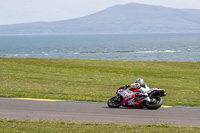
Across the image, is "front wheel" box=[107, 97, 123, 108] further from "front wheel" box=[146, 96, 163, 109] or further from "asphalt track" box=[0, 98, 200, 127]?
"front wheel" box=[146, 96, 163, 109]

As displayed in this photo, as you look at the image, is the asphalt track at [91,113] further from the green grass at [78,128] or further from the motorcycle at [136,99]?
the green grass at [78,128]

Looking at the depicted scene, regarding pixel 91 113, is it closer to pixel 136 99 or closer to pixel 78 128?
pixel 136 99

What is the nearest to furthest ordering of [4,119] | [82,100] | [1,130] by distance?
[1,130]
[4,119]
[82,100]

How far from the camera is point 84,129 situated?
36.5ft

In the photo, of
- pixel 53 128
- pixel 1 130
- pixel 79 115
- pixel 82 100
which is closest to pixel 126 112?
pixel 79 115

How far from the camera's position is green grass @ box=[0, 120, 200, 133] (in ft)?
35.5

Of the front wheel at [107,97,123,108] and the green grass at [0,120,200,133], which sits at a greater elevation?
the green grass at [0,120,200,133]

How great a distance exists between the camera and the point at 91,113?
14.7m

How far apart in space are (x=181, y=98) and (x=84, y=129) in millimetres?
10012

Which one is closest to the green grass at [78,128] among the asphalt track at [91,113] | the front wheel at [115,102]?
the asphalt track at [91,113]

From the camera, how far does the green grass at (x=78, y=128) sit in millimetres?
10812

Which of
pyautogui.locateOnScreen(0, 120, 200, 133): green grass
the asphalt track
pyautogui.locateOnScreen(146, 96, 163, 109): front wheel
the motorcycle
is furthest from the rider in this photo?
pyautogui.locateOnScreen(0, 120, 200, 133): green grass

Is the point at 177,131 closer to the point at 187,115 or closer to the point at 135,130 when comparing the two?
the point at 135,130

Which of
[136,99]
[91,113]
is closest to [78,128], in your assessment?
[91,113]
